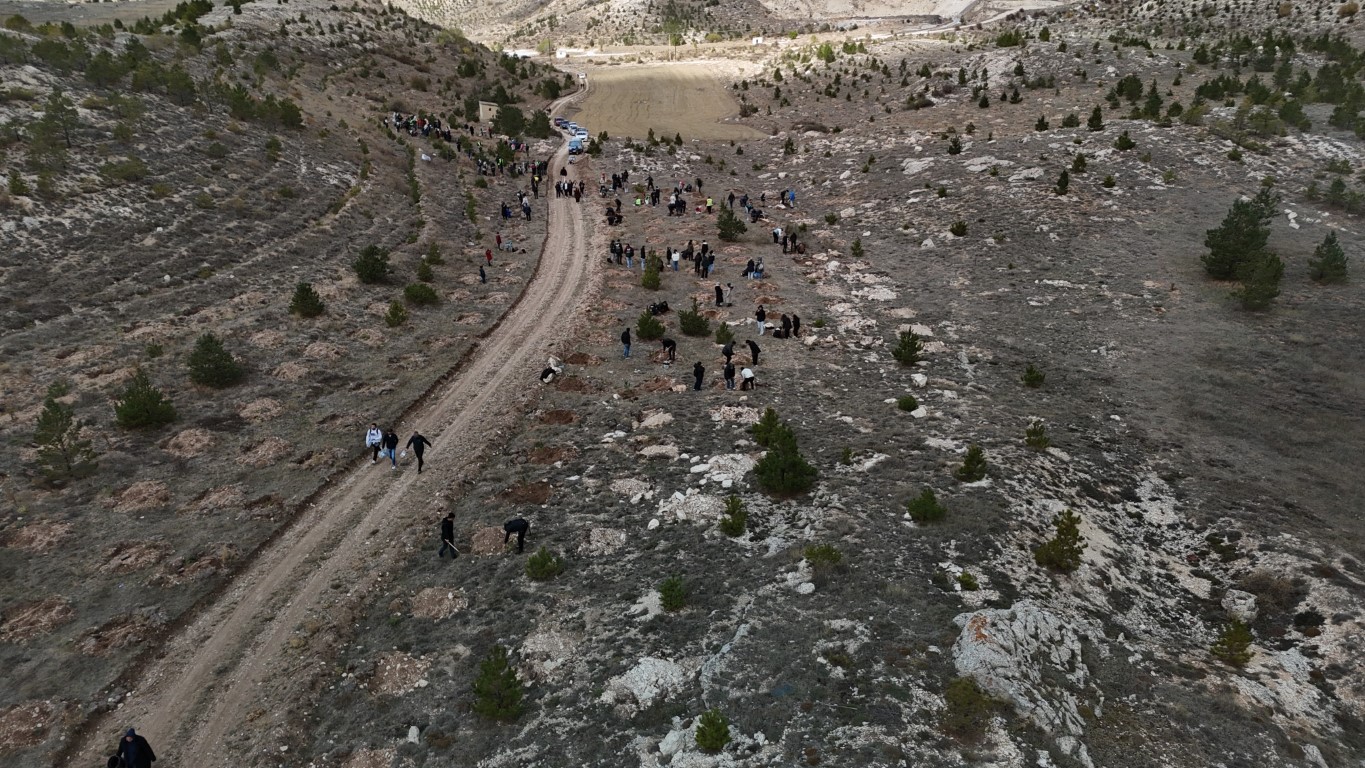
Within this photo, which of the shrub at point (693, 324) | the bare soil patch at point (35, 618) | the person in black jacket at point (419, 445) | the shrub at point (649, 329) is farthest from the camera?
the shrub at point (693, 324)

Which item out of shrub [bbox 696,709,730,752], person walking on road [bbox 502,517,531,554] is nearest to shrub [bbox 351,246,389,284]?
person walking on road [bbox 502,517,531,554]

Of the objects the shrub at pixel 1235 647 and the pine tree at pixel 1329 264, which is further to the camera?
the pine tree at pixel 1329 264

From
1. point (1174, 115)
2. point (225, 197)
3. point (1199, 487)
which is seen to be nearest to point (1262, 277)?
point (1199, 487)

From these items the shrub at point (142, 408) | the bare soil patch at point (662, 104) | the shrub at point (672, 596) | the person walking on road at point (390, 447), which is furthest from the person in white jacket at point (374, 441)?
the bare soil patch at point (662, 104)

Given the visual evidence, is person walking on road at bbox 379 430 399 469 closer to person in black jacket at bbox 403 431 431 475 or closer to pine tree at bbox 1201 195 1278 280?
person in black jacket at bbox 403 431 431 475

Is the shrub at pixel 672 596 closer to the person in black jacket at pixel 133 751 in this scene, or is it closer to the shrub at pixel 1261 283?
the person in black jacket at pixel 133 751

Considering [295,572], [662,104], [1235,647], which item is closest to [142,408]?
[295,572]

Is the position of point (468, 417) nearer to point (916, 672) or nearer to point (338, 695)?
point (338, 695)
